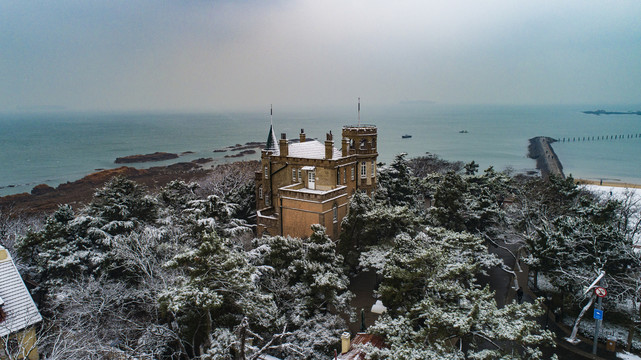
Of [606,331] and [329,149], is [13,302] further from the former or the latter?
[606,331]

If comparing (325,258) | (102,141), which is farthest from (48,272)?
(102,141)

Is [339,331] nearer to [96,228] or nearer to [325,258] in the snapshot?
[325,258]

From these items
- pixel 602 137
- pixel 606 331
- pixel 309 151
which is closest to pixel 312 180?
pixel 309 151

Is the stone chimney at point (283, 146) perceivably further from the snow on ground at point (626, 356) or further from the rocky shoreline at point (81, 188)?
the snow on ground at point (626, 356)

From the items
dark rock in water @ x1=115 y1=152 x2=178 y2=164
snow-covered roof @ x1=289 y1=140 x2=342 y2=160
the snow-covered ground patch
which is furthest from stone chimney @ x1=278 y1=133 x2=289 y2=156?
dark rock in water @ x1=115 y1=152 x2=178 y2=164

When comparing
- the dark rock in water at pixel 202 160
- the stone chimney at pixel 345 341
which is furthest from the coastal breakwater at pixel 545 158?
the dark rock in water at pixel 202 160

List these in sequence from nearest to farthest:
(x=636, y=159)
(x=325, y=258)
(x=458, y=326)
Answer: (x=458, y=326)
(x=325, y=258)
(x=636, y=159)
